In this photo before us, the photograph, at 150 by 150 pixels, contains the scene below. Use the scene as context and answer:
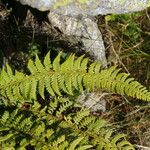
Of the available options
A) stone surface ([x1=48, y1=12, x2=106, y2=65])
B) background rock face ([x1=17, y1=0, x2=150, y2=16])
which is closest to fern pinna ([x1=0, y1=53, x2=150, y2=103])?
background rock face ([x1=17, y1=0, x2=150, y2=16])

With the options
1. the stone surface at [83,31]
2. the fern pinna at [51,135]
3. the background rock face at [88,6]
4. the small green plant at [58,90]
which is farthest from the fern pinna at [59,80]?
the stone surface at [83,31]

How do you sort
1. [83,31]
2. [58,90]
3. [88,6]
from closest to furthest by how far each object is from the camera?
1. [58,90]
2. [88,6]
3. [83,31]

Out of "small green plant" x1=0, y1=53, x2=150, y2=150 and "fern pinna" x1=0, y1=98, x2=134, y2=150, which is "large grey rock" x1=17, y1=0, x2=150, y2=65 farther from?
"fern pinna" x1=0, y1=98, x2=134, y2=150

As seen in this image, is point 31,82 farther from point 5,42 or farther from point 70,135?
point 5,42

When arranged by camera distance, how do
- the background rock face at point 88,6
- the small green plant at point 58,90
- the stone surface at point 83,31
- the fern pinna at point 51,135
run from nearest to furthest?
the fern pinna at point 51,135, the small green plant at point 58,90, the background rock face at point 88,6, the stone surface at point 83,31

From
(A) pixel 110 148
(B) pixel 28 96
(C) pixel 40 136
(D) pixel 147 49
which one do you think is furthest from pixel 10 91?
(D) pixel 147 49

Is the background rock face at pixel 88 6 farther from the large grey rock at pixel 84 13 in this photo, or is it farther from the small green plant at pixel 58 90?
the small green plant at pixel 58 90

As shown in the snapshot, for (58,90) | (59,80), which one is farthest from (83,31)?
(58,90)

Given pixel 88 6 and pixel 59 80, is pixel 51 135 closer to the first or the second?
pixel 59 80
